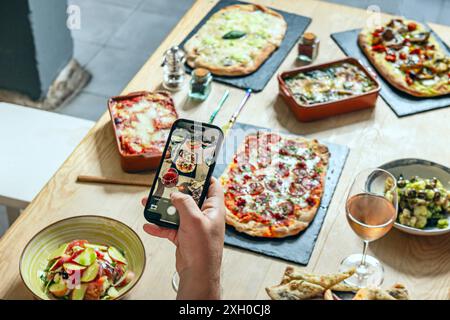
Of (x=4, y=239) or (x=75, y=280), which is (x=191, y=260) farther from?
(x=4, y=239)

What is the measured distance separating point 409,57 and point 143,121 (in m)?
0.99

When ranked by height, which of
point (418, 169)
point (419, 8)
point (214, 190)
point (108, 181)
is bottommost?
point (419, 8)

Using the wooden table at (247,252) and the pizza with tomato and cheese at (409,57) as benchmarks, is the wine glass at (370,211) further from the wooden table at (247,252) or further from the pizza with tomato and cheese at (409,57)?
the pizza with tomato and cheese at (409,57)

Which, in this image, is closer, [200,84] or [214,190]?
[214,190]

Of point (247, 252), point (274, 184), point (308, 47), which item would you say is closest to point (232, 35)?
point (308, 47)

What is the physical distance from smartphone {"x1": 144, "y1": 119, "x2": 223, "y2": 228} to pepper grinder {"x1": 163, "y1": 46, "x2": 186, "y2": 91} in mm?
646

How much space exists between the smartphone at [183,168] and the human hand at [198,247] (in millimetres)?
68

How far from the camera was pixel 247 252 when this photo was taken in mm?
1690

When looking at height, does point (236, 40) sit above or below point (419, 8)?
above

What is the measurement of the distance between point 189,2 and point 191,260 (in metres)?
3.26

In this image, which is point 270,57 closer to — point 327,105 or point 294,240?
point 327,105

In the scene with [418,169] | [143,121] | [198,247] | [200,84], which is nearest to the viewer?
[198,247]

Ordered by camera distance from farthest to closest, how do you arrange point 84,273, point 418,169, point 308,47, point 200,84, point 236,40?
point 236,40
point 308,47
point 200,84
point 418,169
point 84,273
